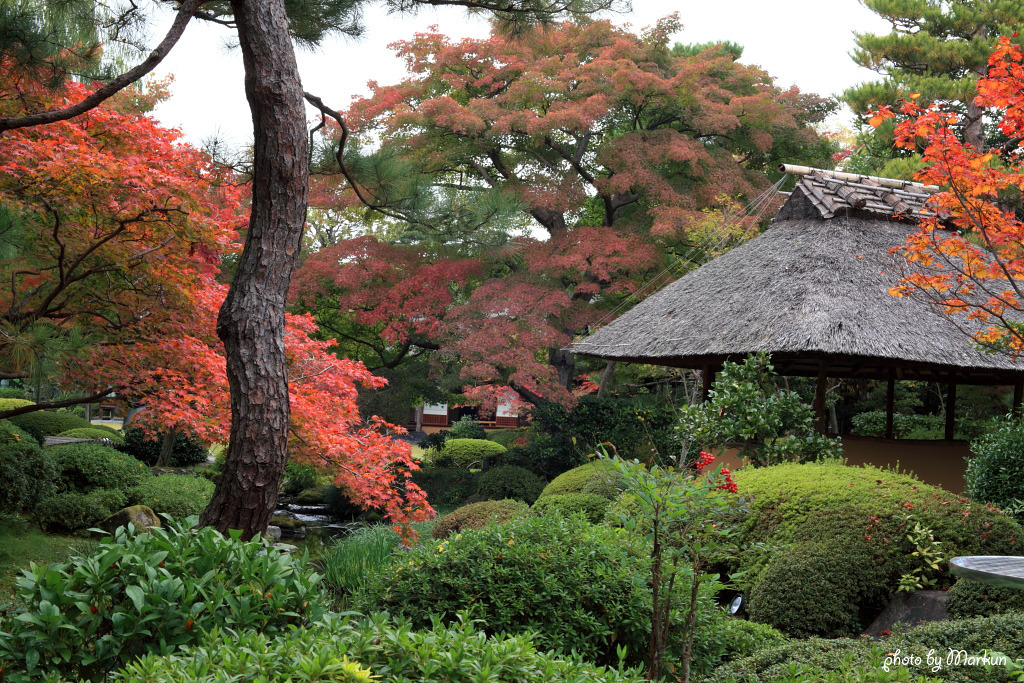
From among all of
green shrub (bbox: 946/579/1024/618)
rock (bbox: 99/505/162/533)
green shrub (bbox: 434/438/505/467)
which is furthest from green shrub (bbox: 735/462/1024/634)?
green shrub (bbox: 434/438/505/467)

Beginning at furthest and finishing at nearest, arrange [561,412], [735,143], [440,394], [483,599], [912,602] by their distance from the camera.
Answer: [440,394], [735,143], [561,412], [912,602], [483,599]

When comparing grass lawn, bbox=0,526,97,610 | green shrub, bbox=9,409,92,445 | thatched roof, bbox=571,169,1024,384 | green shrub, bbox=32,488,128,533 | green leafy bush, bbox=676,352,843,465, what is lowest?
grass lawn, bbox=0,526,97,610

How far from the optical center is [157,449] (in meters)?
15.0

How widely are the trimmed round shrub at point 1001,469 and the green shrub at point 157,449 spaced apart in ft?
40.9

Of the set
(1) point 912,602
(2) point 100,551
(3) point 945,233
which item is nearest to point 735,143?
(3) point 945,233

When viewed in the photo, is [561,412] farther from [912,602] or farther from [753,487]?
[912,602]

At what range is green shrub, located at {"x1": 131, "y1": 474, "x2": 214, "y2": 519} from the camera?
9.10 meters

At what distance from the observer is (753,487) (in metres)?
6.15

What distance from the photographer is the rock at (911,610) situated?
15.1 feet

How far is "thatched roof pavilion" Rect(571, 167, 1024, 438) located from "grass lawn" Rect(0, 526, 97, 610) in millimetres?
6587

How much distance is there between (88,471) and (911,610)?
30.5ft

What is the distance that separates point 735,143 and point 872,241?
5950mm

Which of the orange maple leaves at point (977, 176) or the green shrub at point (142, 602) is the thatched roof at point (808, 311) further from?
the green shrub at point (142, 602)

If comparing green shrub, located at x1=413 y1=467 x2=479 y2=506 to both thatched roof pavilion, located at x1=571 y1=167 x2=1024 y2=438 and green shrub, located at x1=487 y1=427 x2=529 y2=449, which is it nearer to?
green shrub, located at x1=487 y1=427 x2=529 y2=449
